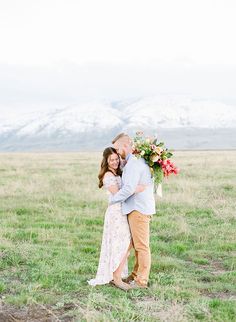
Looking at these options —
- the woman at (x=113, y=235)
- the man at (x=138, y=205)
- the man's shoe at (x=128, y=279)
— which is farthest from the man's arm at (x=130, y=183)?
the man's shoe at (x=128, y=279)

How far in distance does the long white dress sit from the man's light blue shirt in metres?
0.15

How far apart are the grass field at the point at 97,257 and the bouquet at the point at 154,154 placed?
1.87 m

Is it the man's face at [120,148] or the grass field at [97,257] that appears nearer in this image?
the grass field at [97,257]

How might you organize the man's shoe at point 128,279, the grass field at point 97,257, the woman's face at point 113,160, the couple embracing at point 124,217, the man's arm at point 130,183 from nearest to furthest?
the grass field at point 97,257 < the man's arm at point 130,183 < the couple embracing at point 124,217 < the woman's face at point 113,160 < the man's shoe at point 128,279

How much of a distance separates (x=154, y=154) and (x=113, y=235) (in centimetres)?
152

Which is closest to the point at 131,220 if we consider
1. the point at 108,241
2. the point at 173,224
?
the point at 108,241

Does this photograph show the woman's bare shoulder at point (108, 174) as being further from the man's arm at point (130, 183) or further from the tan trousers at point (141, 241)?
the tan trousers at point (141, 241)

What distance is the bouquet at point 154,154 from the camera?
8633 mm

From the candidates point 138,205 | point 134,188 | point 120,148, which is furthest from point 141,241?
point 120,148

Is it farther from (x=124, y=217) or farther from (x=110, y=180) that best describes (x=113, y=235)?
(x=110, y=180)

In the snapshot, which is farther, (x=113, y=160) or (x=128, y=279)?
(x=128, y=279)

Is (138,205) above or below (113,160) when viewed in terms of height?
below

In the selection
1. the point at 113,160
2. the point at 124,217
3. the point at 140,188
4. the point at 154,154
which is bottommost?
the point at 124,217

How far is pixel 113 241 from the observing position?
8820 mm
